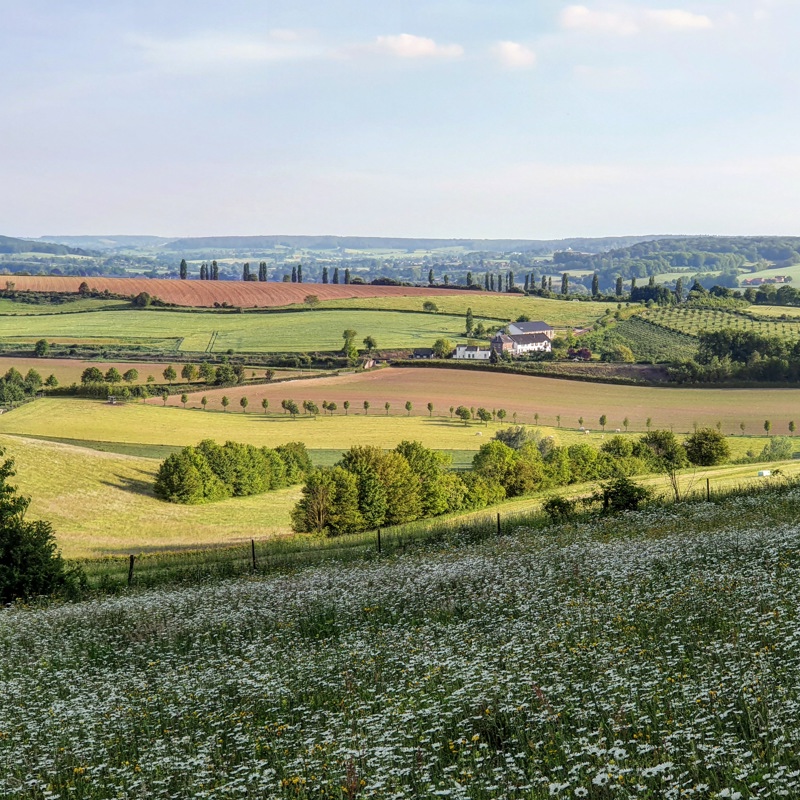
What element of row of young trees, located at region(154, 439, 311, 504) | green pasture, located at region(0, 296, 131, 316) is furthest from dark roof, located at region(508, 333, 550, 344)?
green pasture, located at region(0, 296, 131, 316)

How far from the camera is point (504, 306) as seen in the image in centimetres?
17375

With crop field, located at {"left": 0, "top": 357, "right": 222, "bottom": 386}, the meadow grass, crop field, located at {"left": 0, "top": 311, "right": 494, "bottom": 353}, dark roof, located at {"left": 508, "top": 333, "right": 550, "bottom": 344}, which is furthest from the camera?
dark roof, located at {"left": 508, "top": 333, "right": 550, "bottom": 344}

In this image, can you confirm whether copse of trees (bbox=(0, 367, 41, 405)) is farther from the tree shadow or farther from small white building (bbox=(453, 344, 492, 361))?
small white building (bbox=(453, 344, 492, 361))

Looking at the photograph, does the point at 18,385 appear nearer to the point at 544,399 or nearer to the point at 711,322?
the point at 544,399

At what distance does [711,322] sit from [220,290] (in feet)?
278

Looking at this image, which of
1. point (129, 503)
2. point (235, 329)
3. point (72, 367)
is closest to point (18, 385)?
point (72, 367)

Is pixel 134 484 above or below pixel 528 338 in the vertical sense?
below

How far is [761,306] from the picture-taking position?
559 feet

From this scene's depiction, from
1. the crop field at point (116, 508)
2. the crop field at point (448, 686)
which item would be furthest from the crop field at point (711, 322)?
the crop field at point (448, 686)

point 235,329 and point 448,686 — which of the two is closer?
point 448,686

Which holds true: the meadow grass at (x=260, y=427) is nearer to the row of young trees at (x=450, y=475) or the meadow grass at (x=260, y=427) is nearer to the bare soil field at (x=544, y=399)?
the bare soil field at (x=544, y=399)

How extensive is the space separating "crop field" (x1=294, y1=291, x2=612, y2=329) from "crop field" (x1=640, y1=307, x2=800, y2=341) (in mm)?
10620

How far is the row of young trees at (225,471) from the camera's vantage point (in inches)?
2628

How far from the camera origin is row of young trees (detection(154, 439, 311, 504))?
66.8 meters
